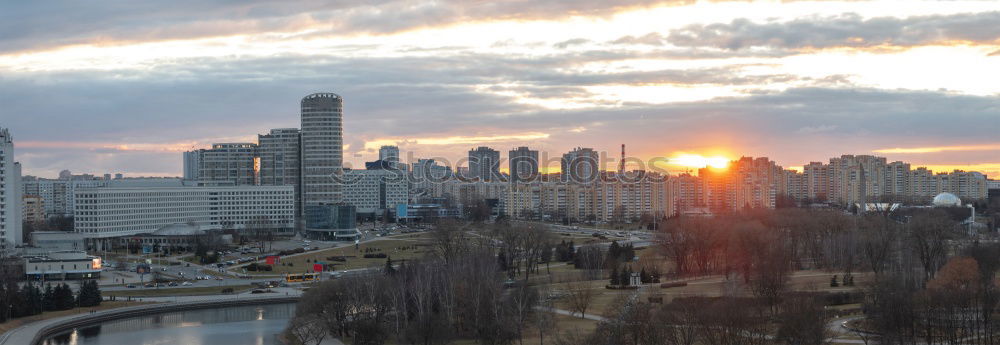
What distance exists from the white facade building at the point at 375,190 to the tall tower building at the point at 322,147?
76.5 ft

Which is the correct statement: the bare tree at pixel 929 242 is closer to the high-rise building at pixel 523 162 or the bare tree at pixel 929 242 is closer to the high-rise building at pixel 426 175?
the high-rise building at pixel 426 175

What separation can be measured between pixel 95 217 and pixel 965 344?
51.0 metres

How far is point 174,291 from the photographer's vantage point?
40875 millimetres

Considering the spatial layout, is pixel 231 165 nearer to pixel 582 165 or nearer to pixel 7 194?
pixel 7 194

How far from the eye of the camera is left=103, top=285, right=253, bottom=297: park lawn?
1561 inches

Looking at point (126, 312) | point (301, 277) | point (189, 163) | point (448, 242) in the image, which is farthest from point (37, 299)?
point (189, 163)

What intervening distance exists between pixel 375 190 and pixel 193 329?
242 feet

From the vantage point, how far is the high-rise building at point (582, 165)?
396 ft

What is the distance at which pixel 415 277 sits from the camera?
1188 inches

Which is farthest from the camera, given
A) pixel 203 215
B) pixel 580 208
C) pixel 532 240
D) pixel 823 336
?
pixel 580 208

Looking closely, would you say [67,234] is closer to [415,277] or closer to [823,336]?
[415,277]

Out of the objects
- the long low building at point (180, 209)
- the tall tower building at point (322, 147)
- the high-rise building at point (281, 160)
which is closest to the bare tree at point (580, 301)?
the long low building at point (180, 209)

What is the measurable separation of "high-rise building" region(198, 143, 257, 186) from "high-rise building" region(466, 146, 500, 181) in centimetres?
6114

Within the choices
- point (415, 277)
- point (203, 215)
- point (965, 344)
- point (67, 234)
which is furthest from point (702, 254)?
point (203, 215)
